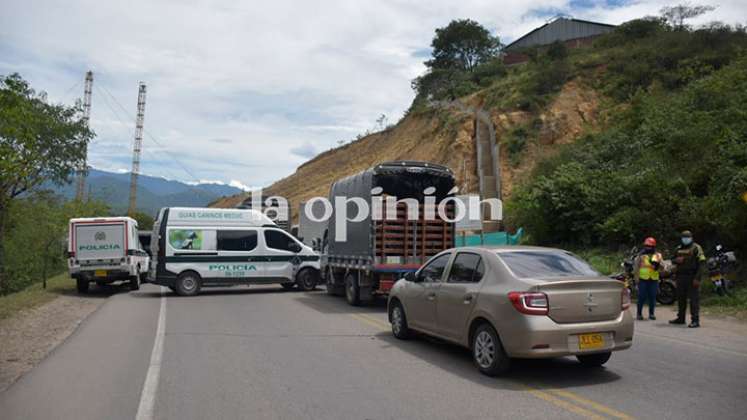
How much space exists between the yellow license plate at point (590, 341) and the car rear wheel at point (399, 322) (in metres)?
3.27

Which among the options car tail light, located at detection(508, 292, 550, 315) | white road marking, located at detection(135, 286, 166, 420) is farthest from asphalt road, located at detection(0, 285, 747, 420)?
car tail light, located at detection(508, 292, 550, 315)

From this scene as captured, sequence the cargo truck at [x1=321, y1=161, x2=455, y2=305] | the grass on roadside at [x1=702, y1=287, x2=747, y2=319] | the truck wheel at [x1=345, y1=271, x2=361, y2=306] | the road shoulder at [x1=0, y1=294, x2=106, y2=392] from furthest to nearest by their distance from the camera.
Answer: the truck wheel at [x1=345, y1=271, x2=361, y2=306]
the cargo truck at [x1=321, y1=161, x2=455, y2=305]
the grass on roadside at [x1=702, y1=287, x2=747, y2=319]
the road shoulder at [x1=0, y1=294, x2=106, y2=392]

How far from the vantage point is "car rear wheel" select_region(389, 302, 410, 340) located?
9.91m

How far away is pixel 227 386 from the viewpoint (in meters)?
7.19

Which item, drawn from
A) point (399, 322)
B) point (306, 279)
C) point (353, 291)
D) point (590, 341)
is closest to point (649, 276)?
point (399, 322)

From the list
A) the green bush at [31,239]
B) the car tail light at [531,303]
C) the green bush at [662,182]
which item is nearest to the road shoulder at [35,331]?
the car tail light at [531,303]

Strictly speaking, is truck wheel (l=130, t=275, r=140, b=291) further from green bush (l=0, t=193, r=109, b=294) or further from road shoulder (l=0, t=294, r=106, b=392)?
green bush (l=0, t=193, r=109, b=294)

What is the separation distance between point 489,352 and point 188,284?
43.3 feet

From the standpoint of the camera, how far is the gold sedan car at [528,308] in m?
7.00

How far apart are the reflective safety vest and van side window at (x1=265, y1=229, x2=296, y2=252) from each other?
10.7m

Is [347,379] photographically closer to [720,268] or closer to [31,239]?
[720,268]

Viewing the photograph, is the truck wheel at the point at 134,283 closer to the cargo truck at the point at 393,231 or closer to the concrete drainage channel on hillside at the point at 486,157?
the cargo truck at the point at 393,231

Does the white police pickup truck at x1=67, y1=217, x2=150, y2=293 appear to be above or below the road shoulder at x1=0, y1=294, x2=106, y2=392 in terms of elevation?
above

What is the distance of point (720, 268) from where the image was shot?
13.7 metres
